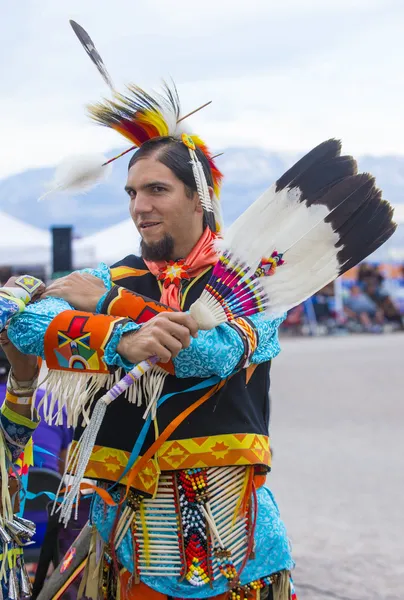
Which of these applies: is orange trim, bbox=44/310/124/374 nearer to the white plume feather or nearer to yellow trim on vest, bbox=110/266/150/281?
yellow trim on vest, bbox=110/266/150/281

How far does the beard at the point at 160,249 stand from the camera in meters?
2.35

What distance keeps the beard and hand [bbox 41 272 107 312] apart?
0.66ft

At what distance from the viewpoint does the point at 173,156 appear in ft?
7.75

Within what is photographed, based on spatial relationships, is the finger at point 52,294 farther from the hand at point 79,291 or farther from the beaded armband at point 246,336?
the beaded armband at point 246,336

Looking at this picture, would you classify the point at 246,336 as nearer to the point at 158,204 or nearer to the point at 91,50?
the point at 158,204

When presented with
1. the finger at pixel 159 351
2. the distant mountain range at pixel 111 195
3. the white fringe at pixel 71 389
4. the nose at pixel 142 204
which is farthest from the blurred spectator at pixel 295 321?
the finger at pixel 159 351

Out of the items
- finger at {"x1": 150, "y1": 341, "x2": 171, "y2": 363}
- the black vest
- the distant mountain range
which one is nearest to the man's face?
the black vest

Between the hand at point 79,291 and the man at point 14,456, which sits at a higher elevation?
the hand at point 79,291

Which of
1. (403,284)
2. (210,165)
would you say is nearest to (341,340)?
(403,284)

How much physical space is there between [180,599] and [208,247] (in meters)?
0.93

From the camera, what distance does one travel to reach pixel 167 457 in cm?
226

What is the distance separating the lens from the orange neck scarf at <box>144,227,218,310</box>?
2.33 m

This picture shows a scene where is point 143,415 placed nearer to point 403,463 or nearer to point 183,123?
point 183,123

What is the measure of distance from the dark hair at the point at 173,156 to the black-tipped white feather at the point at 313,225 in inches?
7.7
